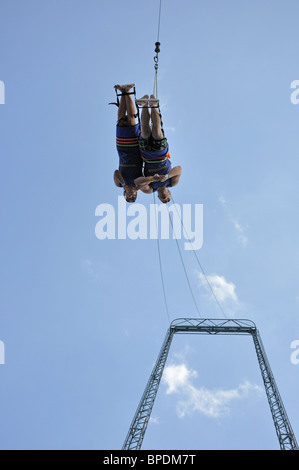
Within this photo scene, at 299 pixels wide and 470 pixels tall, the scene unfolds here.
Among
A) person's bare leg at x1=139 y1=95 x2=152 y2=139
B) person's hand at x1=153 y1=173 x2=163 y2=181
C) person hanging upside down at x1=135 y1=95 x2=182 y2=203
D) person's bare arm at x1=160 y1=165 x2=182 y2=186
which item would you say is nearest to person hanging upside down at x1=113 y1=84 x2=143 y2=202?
person hanging upside down at x1=135 y1=95 x2=182 y2=203

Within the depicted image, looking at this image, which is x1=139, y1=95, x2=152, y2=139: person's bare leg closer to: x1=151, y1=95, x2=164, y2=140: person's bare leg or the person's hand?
x1=151, y1=95, x2=164, y2=140: person's bare leg

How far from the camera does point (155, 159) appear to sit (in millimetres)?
10289

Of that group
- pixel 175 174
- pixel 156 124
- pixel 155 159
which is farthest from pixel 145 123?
pixel 175 174

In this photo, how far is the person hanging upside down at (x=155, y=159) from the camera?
9641mm

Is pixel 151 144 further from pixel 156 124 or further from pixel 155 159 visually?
pixel 156 124

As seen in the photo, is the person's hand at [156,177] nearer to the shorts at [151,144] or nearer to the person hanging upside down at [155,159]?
the person hanging upside down at [155,159]

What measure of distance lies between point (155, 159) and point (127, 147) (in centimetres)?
80

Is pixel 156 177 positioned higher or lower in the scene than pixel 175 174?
lower

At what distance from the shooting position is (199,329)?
2134 centimetres

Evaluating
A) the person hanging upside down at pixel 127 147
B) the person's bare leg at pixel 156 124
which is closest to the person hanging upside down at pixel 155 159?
the person's bare leg at pixel 156 124

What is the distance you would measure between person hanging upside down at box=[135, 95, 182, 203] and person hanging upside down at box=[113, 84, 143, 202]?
0.29 m
